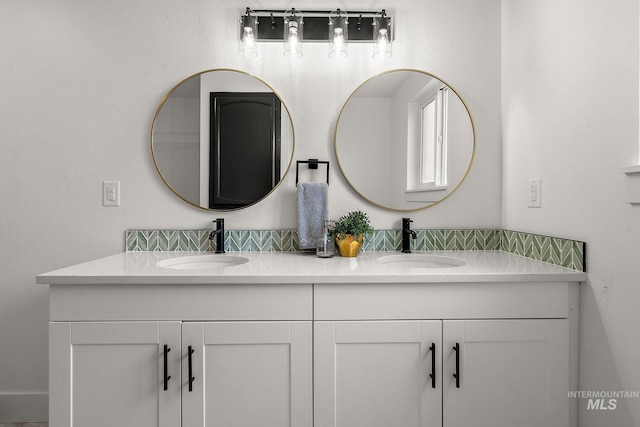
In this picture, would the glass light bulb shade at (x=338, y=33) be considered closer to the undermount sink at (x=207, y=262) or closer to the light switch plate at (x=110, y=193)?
the undermount sink at (x=207, y=262)

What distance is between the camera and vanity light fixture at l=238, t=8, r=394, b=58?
1778 mm

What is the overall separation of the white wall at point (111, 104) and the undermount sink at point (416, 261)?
0.81 ft

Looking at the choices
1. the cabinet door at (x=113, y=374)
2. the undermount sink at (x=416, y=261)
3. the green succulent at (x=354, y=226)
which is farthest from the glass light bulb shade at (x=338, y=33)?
the cabinet door at (x=113, y=374)

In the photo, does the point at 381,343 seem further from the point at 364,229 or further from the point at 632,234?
the point at 632,234

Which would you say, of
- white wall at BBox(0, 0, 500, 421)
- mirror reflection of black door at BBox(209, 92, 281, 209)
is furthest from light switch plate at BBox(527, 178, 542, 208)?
mirror reflection of black door at BBox(209, 92, 281, 209)

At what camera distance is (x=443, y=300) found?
1316 millimetres

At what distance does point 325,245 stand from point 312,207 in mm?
210

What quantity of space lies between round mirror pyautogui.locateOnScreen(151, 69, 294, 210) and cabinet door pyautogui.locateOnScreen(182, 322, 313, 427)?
2.35 feet

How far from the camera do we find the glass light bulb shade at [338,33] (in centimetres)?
178

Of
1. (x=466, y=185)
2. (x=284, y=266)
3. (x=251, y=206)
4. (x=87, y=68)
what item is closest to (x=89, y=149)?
(x=87, y=68)

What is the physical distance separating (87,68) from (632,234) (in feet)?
7.53

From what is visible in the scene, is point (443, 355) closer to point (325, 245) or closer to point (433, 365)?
point (433, 365)

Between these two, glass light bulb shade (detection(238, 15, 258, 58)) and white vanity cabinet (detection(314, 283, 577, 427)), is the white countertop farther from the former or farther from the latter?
glass light bulb shade (detection(238, 15, 258, 58))

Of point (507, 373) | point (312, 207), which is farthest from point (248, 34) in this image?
A: point (507, 373)
